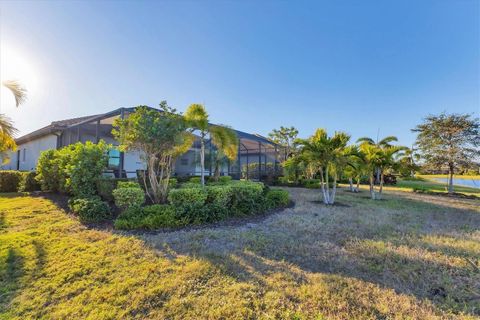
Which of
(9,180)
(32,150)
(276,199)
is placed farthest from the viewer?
(32,150)

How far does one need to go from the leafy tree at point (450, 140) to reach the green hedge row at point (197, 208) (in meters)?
14.3

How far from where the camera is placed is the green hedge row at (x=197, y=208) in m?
5.61

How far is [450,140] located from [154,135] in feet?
60.7

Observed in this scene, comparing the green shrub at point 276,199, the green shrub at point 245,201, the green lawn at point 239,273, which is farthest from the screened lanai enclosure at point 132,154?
the green shrub at point 276,199

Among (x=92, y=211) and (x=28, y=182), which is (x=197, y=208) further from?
(x=28, y=182)

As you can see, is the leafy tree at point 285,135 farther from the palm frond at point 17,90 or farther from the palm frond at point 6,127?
the palm frond at point 6,127

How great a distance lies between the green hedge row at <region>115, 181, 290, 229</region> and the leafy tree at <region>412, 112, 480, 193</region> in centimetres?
1429

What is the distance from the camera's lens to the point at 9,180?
36.6 feet

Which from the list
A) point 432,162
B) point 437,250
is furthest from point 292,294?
point 432,162

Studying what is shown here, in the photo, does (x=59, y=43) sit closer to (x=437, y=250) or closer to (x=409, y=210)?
(x=437, y=250)

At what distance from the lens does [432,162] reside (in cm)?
1527

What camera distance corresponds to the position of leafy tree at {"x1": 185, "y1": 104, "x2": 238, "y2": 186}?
836 centimetres

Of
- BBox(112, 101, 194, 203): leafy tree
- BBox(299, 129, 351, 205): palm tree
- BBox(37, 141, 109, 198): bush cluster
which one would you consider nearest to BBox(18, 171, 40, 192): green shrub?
BBox(37, 141, 109, 198): bush cluster

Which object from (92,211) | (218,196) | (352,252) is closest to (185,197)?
(218,196)
